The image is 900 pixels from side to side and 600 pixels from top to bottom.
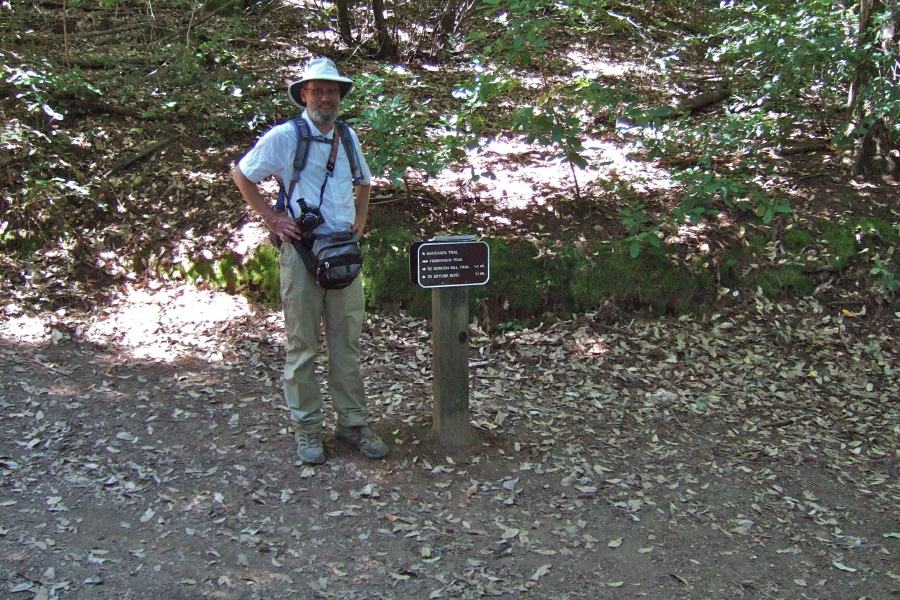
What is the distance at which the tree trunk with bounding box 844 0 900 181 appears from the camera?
644 centimetres

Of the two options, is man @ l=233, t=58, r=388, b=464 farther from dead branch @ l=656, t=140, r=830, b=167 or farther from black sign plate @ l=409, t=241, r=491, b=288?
dead branch @ l=656, t=140, r=830, b=167

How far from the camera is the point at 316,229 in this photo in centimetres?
387

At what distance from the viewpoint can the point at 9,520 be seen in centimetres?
347

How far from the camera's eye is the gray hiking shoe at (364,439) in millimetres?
4215

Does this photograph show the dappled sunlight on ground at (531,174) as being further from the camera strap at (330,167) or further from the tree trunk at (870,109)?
the camera strap at (330,167)

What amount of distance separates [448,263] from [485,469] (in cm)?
120

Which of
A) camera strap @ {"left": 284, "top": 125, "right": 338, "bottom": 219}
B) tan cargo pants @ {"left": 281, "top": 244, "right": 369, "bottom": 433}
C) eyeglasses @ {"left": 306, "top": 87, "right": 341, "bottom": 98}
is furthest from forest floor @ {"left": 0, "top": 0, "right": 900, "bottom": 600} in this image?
eyeglasses @ {"left": 306, "top": 87, "right": 341, "bottom": 98}

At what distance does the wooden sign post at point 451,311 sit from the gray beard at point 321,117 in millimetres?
793

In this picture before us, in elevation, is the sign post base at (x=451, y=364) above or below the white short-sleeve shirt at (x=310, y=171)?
below

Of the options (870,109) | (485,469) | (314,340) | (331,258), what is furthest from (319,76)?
(870,109)

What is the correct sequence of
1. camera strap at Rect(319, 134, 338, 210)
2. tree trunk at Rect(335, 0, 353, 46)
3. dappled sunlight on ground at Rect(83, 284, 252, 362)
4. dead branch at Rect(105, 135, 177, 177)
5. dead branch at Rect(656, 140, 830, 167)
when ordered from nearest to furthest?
camera strap at Rect(319, 134, 338, 210), dappled sunlight on ground at Rect(83, 284, 252, 362), dead branch at Rect(105, 135, 177, 177), dead branch at Rect(656, 140, 830, 167), tree trunk at Rect(335, 0, 353, 46)

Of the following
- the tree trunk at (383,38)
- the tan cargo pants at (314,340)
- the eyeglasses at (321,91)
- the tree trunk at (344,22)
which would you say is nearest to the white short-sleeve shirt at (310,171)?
the eyeglasses at (321,91)

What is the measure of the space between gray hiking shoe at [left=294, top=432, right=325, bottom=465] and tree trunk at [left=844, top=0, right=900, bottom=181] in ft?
17.3

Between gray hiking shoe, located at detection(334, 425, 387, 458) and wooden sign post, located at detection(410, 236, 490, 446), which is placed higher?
wooden sign post, located at detection(410, 236, 490, 446)
